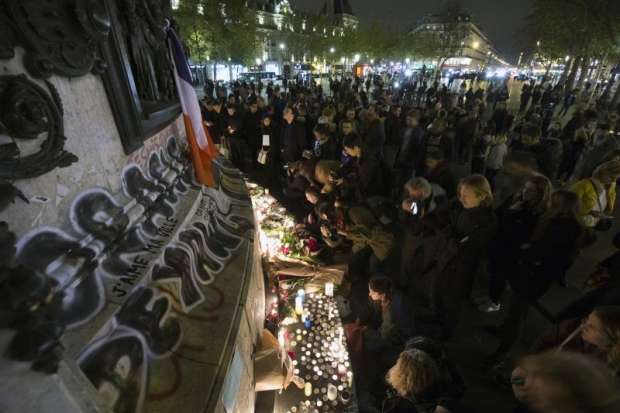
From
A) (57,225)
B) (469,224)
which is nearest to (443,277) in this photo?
(469,224)

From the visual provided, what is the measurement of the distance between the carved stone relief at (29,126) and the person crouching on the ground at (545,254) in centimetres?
427

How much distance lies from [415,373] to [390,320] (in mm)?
1207

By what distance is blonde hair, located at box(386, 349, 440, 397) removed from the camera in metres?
2.18

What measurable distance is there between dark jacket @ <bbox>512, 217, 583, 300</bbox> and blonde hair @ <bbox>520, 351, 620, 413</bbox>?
1.96 metres

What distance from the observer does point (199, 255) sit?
279 centimetres

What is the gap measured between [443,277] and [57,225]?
3.81 m

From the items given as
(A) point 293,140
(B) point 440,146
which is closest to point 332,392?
(A) point 293,140

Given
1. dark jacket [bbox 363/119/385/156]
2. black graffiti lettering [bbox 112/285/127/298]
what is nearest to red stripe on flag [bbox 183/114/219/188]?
black graffiti lettering [bbox 112/285/127/298]

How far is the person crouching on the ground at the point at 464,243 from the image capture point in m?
3.37

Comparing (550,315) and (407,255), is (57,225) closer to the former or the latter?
(407,255)

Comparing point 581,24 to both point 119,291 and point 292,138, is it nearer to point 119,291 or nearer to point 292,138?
point 292,138

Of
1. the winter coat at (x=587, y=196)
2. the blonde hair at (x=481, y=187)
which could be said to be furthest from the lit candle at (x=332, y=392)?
the winter coat at (x=587, y=196)

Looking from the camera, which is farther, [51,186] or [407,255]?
[407,255]

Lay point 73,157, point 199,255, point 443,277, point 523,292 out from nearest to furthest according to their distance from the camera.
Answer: point 73,157, point 199,255, point 523,292, point 443,277
